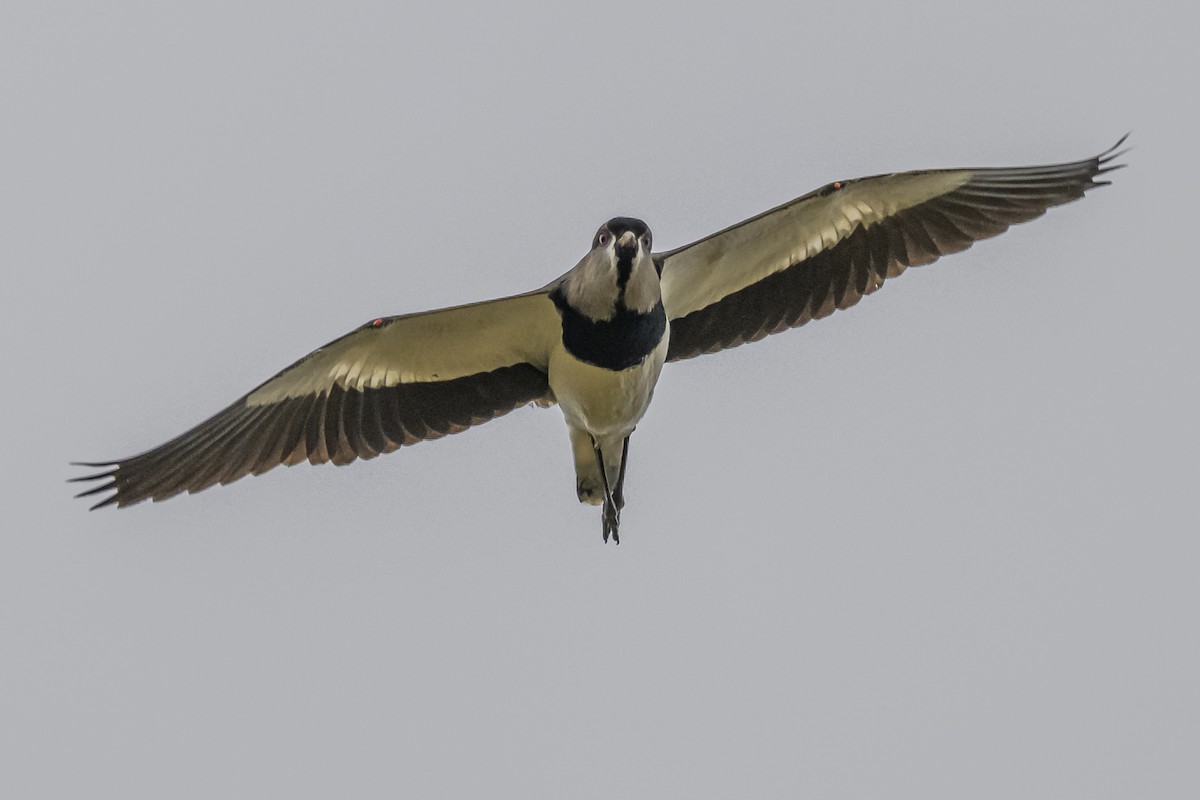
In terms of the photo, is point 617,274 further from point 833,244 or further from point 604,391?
point 833,244

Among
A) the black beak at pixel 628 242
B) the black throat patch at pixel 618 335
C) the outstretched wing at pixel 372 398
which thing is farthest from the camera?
the outstretched wing at pixel 372 398

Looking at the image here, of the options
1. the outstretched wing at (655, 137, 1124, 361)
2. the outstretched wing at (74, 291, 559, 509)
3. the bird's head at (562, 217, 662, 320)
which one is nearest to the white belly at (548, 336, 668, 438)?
the outstretched wing at (74, 291, 559, 509)

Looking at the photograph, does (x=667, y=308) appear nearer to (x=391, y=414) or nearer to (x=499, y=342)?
(x=499, y=342)

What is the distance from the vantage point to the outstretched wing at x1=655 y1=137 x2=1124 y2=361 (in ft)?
34.7

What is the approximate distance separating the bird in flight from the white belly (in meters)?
0.01

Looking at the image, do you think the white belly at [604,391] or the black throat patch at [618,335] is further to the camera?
the white belly at [604,391]

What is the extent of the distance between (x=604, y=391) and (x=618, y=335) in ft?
1.59

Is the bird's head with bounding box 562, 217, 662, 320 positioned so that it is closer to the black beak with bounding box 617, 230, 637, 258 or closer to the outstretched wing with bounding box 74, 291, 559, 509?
the black beak with bounding box 617, 230, 637, 258

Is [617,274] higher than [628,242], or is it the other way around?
[628,242]

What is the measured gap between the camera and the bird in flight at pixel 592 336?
1041 centimetres

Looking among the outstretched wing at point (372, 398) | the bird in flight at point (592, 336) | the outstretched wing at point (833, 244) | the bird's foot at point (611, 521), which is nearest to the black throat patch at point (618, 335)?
the bird in flight at point (592, 336)

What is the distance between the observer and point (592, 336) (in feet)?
33.6

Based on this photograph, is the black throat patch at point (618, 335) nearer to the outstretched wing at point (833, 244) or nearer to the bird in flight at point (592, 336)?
the bird in flight at point (592, 336)

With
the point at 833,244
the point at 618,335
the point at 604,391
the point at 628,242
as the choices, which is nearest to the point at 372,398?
the point at 604,391
